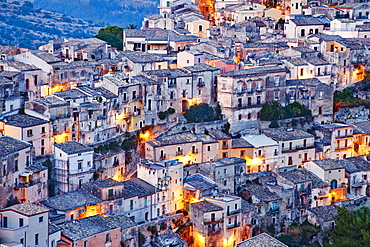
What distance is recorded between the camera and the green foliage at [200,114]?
207ft

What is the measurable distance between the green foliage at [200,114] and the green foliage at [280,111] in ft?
13.6

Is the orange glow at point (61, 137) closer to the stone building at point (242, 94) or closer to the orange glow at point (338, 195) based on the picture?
the stone building at point (242, 94)

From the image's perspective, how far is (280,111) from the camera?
66.1 metres

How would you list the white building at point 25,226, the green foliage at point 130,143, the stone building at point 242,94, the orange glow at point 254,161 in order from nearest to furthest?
the white building at point 25,226 < the green foliage at point 130,143 < the orange glow at point 254,161 < the stone building at point 242,94

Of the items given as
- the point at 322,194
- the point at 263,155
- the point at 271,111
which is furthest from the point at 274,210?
the point at 271,111

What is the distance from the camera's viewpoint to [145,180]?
55.2 m

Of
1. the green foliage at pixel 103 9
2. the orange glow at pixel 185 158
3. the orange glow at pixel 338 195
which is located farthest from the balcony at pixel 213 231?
the green foliage at pixel 103 9

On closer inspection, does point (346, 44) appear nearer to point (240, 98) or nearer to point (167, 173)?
point (240, 98)

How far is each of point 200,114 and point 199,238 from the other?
40.5 ft

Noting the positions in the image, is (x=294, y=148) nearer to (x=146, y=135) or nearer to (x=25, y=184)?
(x=146, y=135)

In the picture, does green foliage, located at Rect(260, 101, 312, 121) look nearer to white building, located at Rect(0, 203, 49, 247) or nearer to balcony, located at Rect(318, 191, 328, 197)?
balcony, located at Rect(318, 191, 328, 197)

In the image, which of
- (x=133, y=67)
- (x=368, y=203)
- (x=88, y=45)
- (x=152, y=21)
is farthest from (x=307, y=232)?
(x=152, y=21)

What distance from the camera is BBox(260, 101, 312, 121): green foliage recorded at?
65562 mm

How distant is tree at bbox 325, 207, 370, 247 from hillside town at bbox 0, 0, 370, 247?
1.22 metres
